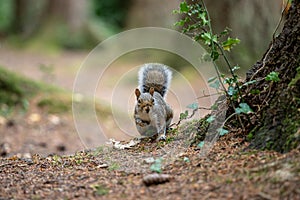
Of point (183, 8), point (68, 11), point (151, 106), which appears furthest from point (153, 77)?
point (68, 11)

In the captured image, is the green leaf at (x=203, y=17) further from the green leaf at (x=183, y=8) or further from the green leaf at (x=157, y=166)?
the green leaf at (x=157, y=166)

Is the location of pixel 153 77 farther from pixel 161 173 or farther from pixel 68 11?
pixel 68 11

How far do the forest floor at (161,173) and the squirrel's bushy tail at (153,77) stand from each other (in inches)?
24.1

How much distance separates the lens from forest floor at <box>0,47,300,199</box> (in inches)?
82.3

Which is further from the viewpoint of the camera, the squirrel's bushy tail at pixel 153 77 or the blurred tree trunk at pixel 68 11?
the blurred tree trunk at pixel 68 11

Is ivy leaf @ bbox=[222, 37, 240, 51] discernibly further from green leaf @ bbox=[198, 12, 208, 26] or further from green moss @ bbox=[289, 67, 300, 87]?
green moss @ bbox=[289, 67, 300, 87]

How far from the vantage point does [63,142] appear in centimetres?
605

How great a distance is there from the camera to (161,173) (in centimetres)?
246

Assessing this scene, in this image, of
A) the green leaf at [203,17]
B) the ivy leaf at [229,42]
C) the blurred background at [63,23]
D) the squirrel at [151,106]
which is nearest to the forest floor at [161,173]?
the squirrel at [151,106]

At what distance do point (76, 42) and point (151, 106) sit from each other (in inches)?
476

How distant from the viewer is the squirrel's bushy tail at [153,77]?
398cm

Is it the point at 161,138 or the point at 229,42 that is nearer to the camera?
the point at 229,42

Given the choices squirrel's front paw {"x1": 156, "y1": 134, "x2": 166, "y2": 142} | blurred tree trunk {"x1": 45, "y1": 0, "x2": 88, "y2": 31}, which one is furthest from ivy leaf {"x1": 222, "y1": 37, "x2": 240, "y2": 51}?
blurred tree trunk {"x1": 45, "y1": 0, "x2": 88, "y2": 31}

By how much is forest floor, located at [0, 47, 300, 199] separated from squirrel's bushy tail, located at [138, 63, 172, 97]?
2.00 ft
